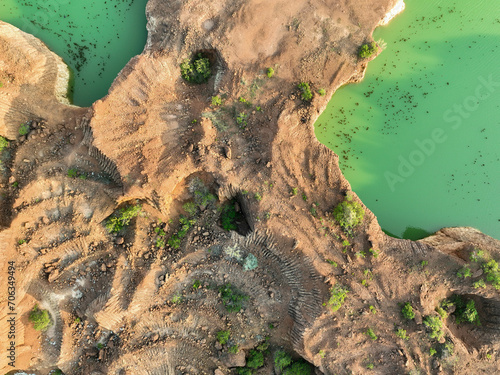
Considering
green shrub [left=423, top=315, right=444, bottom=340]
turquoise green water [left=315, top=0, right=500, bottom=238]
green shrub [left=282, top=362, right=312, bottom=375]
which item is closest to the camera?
green shrub [left=423, top=315, right=444, bottom=340]

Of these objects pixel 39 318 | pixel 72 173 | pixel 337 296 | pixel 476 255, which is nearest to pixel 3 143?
pixel 72 173

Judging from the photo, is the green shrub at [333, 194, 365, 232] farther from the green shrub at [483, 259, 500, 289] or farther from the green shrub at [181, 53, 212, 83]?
the green shrub at [181, 53, 212, 83]

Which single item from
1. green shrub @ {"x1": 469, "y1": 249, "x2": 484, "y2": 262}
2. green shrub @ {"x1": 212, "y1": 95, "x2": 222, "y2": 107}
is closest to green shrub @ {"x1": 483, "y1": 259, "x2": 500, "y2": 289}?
green shrub @ {"x1": 469, "y1": 249, "x2": 484, "y2": 262}

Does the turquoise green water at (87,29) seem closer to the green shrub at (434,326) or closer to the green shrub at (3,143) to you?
the green shrub at (3,143)

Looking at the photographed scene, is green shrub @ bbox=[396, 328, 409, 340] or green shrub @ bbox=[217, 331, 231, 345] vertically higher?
green shrub @ bbox=[396, 328, 409, 340]

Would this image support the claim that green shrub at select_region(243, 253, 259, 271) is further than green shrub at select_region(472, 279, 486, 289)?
Yes

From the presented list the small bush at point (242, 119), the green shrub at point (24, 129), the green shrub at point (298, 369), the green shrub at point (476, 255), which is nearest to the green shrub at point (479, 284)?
the green shrub at point (476, 255)
